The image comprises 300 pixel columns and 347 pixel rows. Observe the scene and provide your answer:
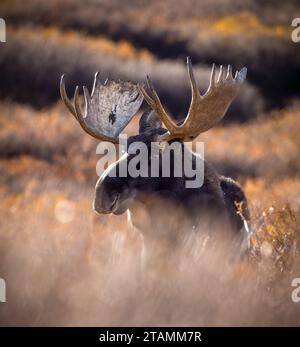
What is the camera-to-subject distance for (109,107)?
7480 mm

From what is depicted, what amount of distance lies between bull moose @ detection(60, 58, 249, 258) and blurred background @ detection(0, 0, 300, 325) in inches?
13.8

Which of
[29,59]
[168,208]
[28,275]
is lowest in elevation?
[28,275]

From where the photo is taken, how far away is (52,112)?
1911 cm

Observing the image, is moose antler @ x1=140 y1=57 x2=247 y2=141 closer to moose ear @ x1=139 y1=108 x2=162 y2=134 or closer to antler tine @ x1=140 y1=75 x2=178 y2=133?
antler tine @ x1=140 y1=75 x2=178 y2=133
